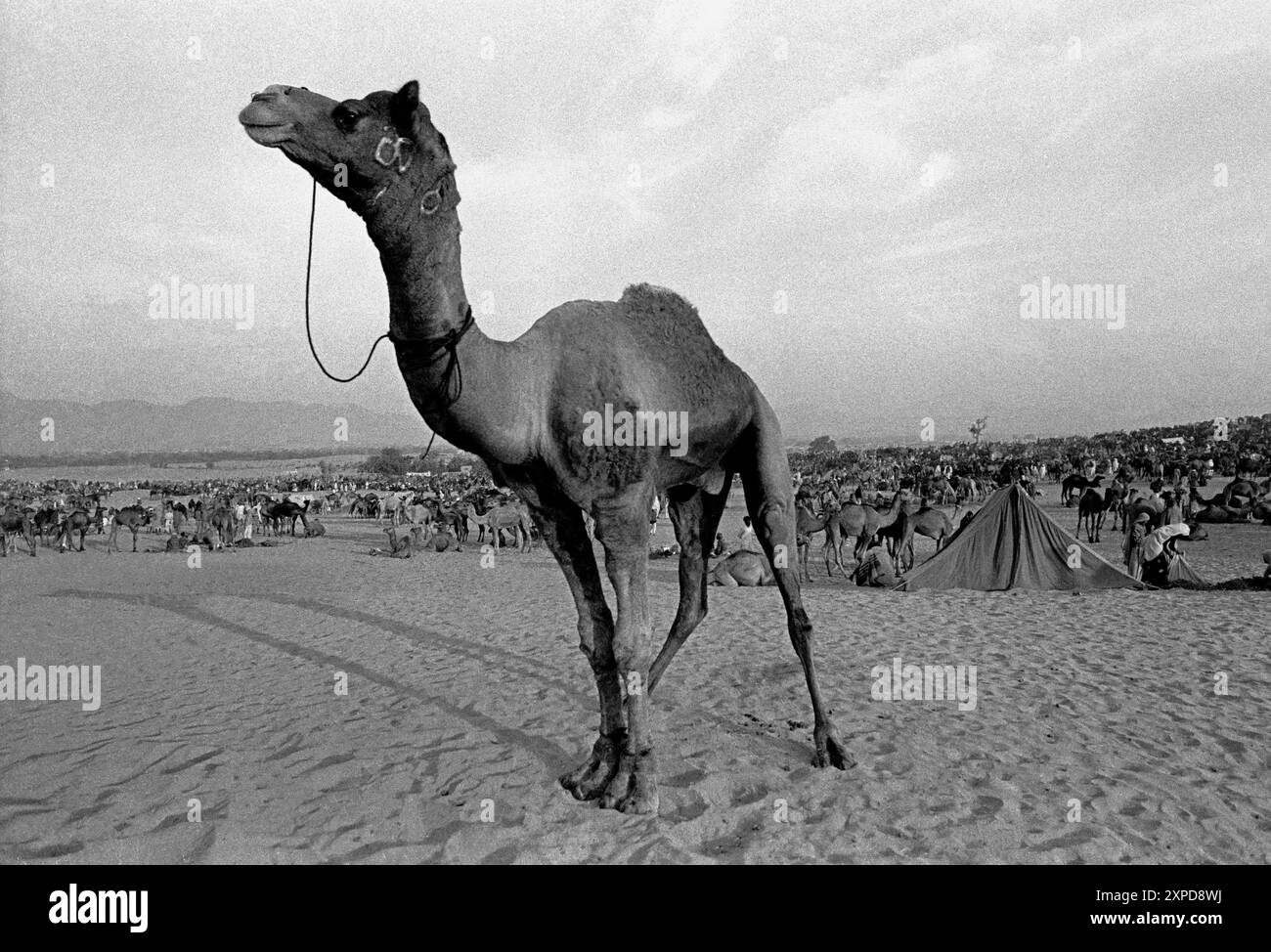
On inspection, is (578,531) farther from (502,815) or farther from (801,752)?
(801,752)

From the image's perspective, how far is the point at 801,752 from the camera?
545 cm

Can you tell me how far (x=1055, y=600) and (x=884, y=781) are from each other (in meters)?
9.16

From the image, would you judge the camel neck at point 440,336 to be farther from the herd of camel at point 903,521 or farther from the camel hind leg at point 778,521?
the herd of camel at point 903,521

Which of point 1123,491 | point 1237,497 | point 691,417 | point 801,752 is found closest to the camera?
point 691,417

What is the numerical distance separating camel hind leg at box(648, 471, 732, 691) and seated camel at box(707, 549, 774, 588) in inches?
367

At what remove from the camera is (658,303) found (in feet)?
16.3

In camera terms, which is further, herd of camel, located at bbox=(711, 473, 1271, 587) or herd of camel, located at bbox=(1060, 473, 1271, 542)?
herd of camel, located at bbox=(1060, 473, 1271, 542)

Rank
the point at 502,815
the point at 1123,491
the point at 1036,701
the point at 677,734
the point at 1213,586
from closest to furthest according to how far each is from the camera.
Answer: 1. the point at 502,815
2. the point at 677,734
3. the point at 1036,701
4. the point at 1213,586
5. the point at 1123,491

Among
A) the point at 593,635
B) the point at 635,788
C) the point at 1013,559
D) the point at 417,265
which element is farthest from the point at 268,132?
the point at 1013,559

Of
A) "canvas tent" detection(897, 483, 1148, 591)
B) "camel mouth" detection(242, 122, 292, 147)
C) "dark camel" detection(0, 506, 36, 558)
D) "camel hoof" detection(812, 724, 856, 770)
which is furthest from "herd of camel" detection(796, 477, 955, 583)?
"dark camel" detection(0, 506, 36, 558)

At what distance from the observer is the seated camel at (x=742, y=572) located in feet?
50.2

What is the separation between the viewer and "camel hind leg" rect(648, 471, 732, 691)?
591 centimetres

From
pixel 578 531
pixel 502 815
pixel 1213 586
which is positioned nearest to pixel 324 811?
pixel 502 815

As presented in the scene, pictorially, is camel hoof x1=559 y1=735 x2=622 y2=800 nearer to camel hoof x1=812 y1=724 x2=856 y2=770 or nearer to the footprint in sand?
camel hoof x1=812 y1=724 x2=856 y2=770
